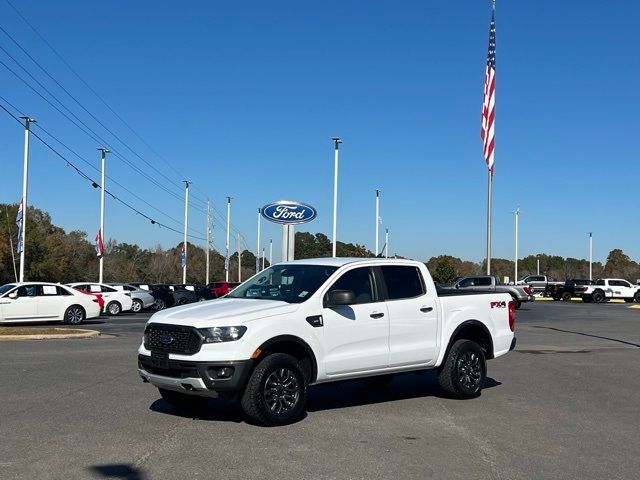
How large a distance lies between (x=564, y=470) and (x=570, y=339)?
49.6ft

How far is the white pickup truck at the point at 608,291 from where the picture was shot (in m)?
52.0

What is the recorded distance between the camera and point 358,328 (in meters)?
9.00

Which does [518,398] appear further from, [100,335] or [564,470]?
[100,335]

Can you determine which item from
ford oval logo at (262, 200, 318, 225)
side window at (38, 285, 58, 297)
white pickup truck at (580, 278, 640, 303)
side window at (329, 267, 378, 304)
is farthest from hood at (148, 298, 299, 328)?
white pickup truck at (580, 278, 640, 303)

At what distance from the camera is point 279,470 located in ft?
21.1

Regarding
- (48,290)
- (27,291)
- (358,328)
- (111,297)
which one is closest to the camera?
(358,328)

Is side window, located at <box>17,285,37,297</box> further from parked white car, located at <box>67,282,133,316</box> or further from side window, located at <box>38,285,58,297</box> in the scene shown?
parked white car, located at <box>67,282,133,316</box>

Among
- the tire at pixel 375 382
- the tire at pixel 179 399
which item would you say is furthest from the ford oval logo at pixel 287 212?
the tire at pixel 179 399

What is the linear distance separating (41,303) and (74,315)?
4.07 feet

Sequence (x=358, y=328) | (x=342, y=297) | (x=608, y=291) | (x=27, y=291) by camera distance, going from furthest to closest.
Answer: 1. (x=608, y=291)
2. (x=27, y=291)
3. (x=358, y=328)
4. (x=342, y=297)

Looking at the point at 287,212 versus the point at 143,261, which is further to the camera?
the point at 143,261

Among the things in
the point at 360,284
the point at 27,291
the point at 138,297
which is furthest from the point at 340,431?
the point at 138,297

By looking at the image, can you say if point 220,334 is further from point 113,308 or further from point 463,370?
point 113,308

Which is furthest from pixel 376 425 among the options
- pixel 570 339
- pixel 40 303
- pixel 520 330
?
pixel 40 303
